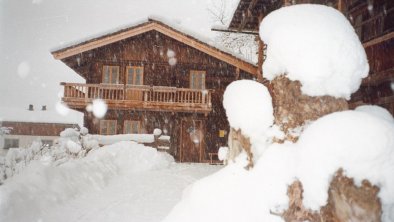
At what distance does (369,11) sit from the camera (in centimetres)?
1207

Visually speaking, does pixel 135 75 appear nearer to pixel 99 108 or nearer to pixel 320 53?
pixel 99 108

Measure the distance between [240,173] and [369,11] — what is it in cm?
935

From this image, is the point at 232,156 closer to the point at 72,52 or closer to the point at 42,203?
the point at 42,203

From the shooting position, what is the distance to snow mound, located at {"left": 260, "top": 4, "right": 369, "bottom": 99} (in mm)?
5496

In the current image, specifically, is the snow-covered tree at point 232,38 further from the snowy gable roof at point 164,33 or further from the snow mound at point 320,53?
the snow mound at point 320,53

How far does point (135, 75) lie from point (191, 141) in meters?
5.17

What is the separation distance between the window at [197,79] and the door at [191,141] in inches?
83.7

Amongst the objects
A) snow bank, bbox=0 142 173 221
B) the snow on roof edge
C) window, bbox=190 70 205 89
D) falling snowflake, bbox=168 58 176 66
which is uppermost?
the snow on roof edge

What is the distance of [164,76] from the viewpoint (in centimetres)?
1956

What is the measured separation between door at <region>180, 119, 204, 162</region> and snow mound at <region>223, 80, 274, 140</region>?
13.0 m

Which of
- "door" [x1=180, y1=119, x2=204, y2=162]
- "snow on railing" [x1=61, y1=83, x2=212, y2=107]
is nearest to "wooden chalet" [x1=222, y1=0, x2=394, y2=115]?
"snow on railing" [x1=61, y1=83, x2=212, y2=107]

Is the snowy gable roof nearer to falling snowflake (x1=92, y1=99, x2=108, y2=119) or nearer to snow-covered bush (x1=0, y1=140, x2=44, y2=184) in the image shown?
falling snowflake (x1=92, y1=99, x2=108, y2=119)

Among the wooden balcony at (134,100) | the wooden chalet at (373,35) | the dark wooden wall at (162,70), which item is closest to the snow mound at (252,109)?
the wooden chalet at (373,35)

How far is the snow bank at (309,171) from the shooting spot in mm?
4578
